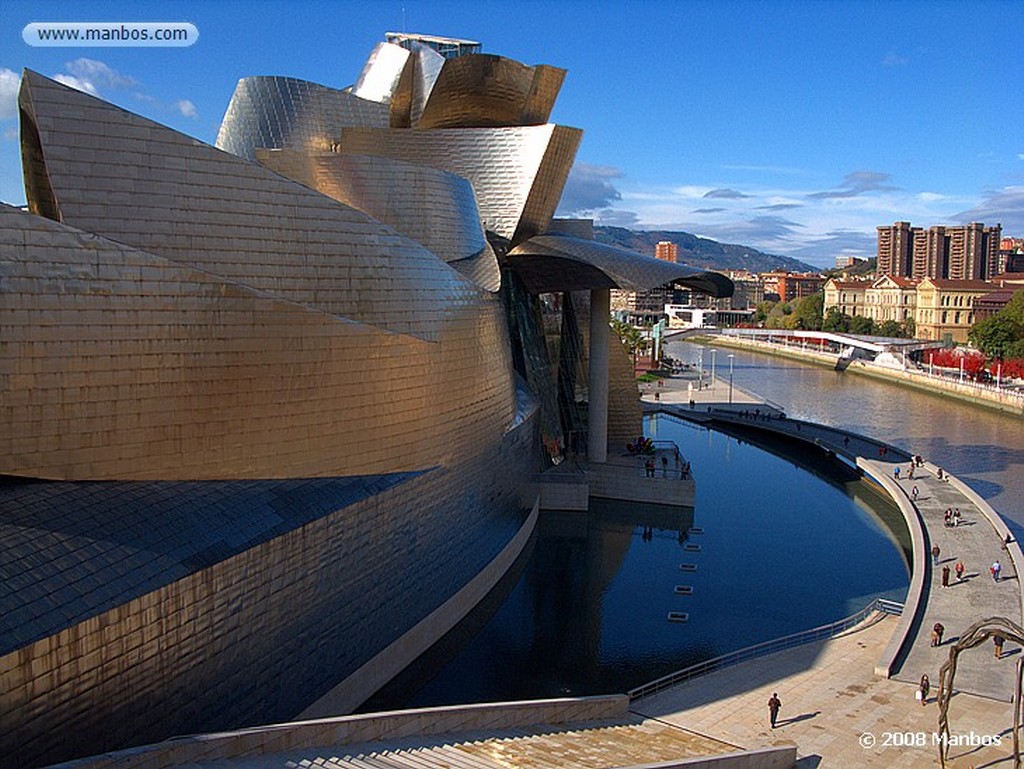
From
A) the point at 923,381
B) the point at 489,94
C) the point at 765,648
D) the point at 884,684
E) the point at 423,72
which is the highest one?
the point at 423,72

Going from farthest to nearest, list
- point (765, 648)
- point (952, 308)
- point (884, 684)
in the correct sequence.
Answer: point (952, 308)
point (765, 648)
point (884, 684)

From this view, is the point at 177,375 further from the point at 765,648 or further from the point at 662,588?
the point at 662,588

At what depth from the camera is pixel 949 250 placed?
179 metres

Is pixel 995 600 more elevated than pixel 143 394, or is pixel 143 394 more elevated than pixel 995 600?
pixel 143 394

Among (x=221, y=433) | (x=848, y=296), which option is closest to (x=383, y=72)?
(x=221, y=433)

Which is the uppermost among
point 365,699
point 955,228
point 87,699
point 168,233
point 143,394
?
point 955,228

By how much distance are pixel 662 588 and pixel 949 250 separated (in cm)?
17713

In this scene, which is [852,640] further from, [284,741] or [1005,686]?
[284,741]

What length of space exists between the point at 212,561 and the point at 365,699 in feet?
17.7

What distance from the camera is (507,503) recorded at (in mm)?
24562

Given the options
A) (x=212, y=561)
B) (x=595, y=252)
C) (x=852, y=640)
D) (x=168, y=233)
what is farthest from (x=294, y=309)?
(x=595, y=252)

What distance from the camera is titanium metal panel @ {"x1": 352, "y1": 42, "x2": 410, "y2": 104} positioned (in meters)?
31.4

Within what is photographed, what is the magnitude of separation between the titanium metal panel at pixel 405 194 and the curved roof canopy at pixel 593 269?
513 cm

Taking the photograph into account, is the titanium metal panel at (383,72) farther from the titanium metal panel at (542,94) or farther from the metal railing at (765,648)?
the metal railing at (765,648)
